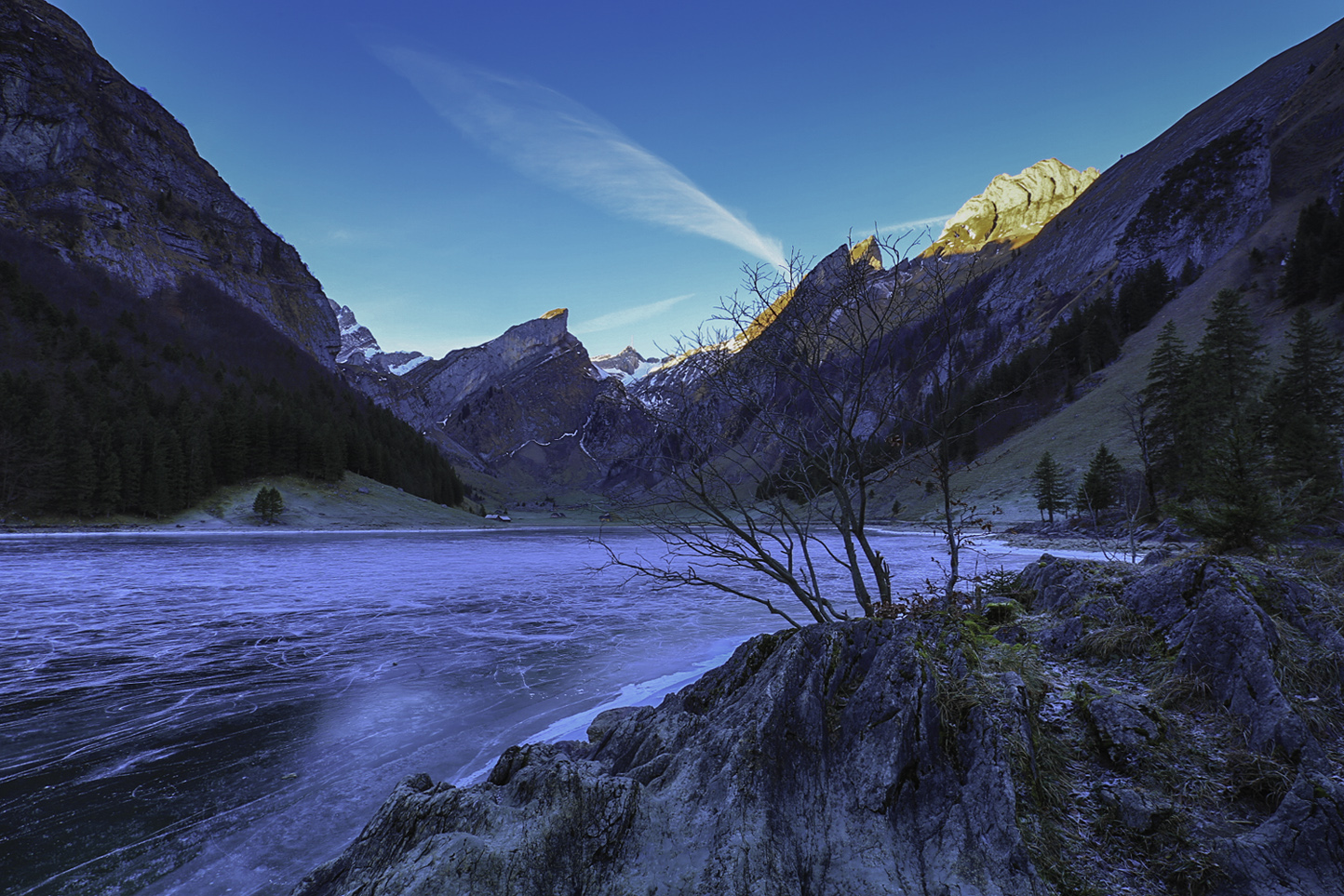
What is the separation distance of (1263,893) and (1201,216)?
5080 inches

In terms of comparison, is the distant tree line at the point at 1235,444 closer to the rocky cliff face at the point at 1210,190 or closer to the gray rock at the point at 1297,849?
the gray rock at the point at 1297,849

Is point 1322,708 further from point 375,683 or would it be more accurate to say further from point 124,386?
point 124,386

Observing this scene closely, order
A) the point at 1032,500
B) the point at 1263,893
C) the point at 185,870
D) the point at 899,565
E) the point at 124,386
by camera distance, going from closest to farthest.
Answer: the point at 1263,893 < the point at 185,870 < the point at 899,565 < the point at 1032,500 < the point at 124,386

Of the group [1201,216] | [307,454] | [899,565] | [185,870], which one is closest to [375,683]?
[185,870]

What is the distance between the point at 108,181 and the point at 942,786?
170485 mm

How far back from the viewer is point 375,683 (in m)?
11.5

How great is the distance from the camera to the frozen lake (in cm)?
598

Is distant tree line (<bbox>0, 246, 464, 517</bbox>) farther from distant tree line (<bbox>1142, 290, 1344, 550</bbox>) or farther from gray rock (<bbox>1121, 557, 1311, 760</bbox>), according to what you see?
distant tree line (<bbox>1142, 290, 1344, 550</bbox>)

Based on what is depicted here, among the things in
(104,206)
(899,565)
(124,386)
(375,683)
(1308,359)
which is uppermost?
(104,206)

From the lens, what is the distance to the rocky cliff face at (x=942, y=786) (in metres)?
3.37

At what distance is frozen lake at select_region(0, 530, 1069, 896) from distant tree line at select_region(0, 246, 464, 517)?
48.8 m

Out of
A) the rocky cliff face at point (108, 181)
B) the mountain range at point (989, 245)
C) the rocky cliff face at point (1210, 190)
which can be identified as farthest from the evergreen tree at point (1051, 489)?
the rocky cliff face at point (108, 181)

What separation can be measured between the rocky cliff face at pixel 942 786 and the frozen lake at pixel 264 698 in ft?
11.6

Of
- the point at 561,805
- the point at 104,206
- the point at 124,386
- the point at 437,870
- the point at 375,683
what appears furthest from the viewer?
the point at 104,206
